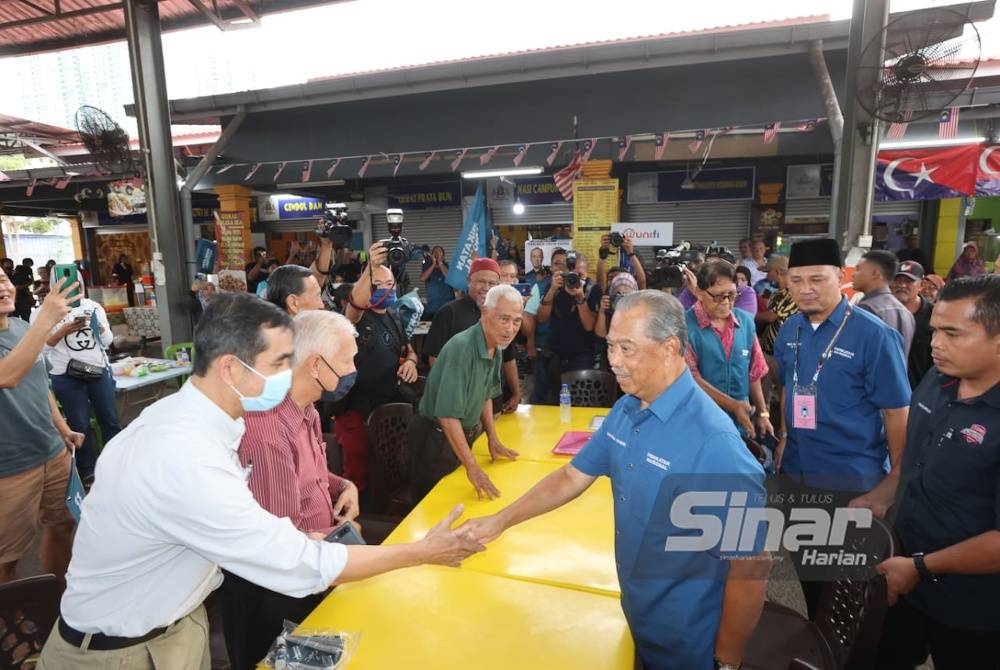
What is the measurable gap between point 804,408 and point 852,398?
0.22 meters

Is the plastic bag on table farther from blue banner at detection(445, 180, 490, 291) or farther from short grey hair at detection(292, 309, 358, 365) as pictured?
blue banner at detection(445, 180, 490, 291)

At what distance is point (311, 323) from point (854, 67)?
4.82 metres

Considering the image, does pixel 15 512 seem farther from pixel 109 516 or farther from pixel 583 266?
pixel 583 266

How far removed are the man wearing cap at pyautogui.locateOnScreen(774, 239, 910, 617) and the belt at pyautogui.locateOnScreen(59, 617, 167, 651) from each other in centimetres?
273

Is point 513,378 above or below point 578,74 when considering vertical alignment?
below

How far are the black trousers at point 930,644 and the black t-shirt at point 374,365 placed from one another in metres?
2.92

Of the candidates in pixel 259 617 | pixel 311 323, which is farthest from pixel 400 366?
→ pixel 259 617

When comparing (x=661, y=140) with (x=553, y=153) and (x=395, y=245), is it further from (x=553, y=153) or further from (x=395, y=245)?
(x=395, y=245)

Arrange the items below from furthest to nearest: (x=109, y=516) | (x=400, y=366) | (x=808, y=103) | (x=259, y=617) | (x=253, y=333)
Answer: (x=808, y=103) < (x=400, y=366) < (x=259, y=617) < (x=253, y=333) < (x=109, y=516)

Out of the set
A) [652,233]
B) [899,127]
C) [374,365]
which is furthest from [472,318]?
[899,127]

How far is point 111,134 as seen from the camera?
7.20m

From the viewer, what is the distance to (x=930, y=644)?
2.04 m

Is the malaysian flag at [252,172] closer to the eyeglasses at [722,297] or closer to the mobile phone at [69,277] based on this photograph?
the mobile phone at [69,277]

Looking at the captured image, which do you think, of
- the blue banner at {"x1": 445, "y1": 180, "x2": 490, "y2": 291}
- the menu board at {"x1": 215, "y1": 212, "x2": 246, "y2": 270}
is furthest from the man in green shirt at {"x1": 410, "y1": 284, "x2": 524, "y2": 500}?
the menu board at {"x1": 215, "y1": 212, "x2": 246, "y2": 270}
